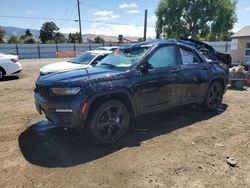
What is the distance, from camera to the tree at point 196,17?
106 ft

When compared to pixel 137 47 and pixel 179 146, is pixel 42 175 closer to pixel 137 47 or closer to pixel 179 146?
pixel 179 146

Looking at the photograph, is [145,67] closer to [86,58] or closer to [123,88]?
[123,88]

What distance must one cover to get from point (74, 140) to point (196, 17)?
105 ft

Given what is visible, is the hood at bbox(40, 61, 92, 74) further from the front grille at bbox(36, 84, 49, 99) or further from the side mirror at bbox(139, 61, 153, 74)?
the side mirror at bbox(139, 61, 153, 74)

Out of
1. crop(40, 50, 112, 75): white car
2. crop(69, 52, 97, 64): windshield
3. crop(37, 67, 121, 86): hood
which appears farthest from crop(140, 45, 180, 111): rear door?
crop(69, 52, 97, 64): windshield

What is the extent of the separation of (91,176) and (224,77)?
465cm

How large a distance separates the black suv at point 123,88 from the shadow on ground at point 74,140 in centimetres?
29

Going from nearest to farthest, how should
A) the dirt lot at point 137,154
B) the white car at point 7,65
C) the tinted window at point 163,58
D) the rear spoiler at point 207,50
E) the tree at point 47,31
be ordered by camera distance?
the dirt lot at point 137,154 < the tinted window at point 163,58 < the rear spoiler at point 207,50 < the white car at point 7,65 < the tree at point 47,31

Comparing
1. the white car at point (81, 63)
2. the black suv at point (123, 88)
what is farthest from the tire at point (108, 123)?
the white car at point (81, 63)

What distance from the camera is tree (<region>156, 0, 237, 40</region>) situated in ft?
106

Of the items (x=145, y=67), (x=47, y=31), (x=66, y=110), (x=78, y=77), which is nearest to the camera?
(x=66, y=110)

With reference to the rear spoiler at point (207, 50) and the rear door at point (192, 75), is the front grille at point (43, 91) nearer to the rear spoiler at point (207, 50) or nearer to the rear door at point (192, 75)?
the rear door at point (192, 75)

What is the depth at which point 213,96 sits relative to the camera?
623cm

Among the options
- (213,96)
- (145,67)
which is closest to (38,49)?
(213,96)
